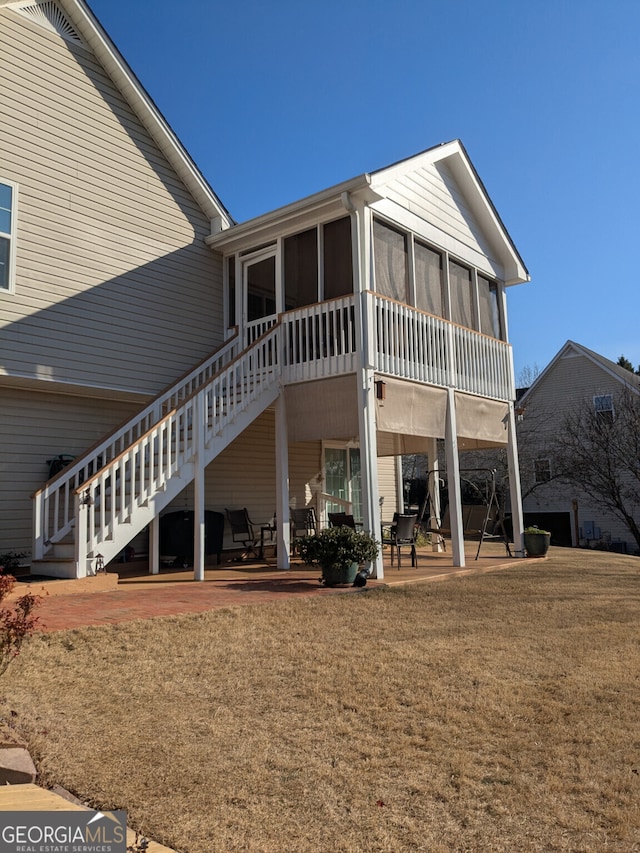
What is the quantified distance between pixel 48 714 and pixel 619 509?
88.3 ft

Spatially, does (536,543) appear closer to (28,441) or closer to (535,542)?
(535,542)

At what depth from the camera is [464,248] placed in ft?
45.1

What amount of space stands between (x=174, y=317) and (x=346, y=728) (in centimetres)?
946

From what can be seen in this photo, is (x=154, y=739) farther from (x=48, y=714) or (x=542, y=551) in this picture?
(x=542, y=551)

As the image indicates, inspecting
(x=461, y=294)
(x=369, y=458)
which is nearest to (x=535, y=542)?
(x=461, y=294)

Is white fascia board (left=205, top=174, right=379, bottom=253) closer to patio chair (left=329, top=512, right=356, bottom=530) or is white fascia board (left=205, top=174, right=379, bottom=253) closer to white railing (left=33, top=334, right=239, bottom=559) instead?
white railing (left=33, top=334, right=239, bottom=559)

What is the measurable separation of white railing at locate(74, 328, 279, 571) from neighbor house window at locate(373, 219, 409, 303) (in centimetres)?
209

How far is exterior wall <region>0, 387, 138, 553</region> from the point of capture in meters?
9.99

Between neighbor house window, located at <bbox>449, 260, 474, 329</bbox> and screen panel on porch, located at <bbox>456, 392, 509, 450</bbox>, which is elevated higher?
neighbor house window, located at <bbox>449, 260, 474, 329</bbox>

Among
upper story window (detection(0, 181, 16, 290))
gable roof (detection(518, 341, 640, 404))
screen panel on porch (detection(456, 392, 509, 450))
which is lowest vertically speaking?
screen panel on porch (detection(456, 392, 509, 450))

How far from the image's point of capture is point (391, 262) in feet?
38.1

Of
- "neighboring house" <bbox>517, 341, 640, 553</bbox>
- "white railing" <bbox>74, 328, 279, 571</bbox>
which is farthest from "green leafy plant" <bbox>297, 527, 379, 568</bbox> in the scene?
"neighboring house" <bbox>517, 341, 640, 553</bbox>

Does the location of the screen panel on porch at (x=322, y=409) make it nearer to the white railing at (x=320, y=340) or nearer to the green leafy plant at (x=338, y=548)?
the white railing at (x=320, y=340)

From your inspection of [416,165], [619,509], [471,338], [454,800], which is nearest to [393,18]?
[416,165]
